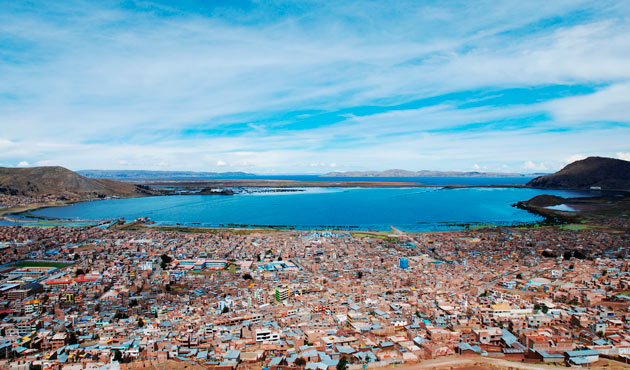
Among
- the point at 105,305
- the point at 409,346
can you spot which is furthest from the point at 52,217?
the point at 409,346

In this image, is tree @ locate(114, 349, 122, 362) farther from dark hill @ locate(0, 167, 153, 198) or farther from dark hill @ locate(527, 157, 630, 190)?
dark hill @ locate(527, 157, 630, 190)

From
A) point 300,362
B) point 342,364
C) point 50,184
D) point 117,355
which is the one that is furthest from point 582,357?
point 50,184

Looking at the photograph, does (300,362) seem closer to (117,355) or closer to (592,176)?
(117,355)

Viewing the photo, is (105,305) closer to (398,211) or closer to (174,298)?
(174,298)

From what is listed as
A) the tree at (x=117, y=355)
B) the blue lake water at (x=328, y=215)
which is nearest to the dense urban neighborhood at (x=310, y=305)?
the tree at (x=117, y=355)

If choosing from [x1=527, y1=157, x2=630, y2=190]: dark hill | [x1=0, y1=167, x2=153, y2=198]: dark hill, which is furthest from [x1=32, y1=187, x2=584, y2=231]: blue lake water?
[x1=527, y1=157, x2=630, y2=190]: dark hill
